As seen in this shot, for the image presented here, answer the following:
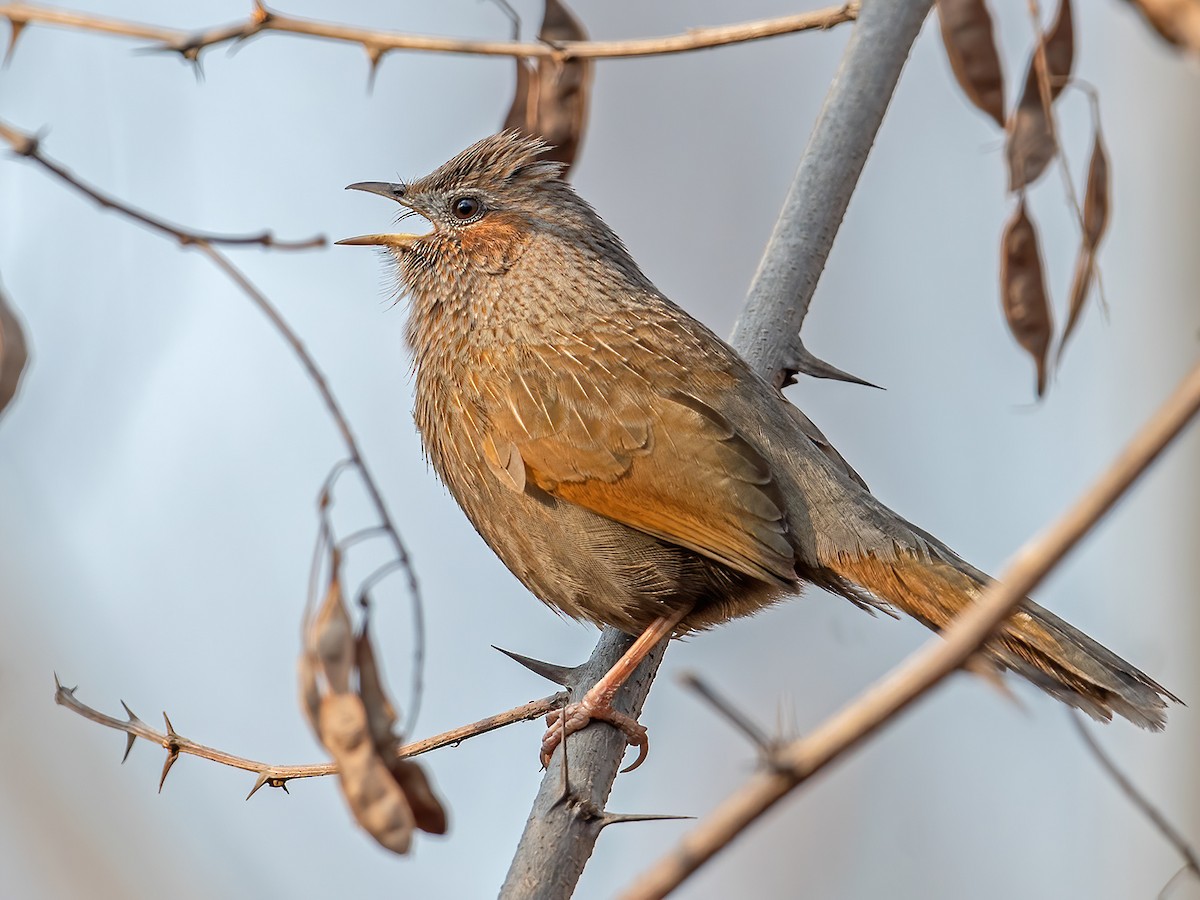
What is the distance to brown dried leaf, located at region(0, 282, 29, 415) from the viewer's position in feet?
7.88

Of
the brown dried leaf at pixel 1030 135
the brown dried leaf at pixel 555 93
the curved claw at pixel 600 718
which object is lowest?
the curved claw at pixel 600 718

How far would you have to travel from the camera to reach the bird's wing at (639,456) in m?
3.94

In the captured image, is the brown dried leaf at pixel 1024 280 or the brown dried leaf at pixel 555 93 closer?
the brown dried leaf at pixel 1024 280

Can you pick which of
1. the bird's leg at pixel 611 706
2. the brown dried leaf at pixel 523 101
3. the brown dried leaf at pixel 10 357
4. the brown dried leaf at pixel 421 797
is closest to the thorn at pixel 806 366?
the bird's leg at pixel 611 706

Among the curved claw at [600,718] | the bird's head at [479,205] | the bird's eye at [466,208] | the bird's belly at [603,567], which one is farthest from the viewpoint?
the bird's eye at [466,208]

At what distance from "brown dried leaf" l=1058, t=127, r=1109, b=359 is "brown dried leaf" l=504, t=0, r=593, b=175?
184 centimetres

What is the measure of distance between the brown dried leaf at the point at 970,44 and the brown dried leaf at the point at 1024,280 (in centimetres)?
33

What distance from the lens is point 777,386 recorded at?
453 centimetres

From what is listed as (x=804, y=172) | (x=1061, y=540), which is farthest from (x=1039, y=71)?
(x=1061, y=540)

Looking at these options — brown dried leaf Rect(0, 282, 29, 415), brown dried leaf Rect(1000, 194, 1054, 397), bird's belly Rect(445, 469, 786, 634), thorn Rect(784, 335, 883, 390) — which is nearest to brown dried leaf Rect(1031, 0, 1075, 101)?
brown dried leaf Rect(1000, 194, 1054, 397)

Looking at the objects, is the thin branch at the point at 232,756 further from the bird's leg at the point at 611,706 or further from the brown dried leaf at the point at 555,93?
the brown dried leaf at the point at 555,93

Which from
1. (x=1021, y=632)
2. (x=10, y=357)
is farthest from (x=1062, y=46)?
(x=10, y=357)

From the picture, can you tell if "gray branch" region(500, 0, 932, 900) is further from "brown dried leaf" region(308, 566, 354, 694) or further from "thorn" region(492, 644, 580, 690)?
"brown dried leaf" region(308, 566, 354, 694)

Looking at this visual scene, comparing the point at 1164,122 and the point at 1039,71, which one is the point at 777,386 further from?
the point at 1164,122
